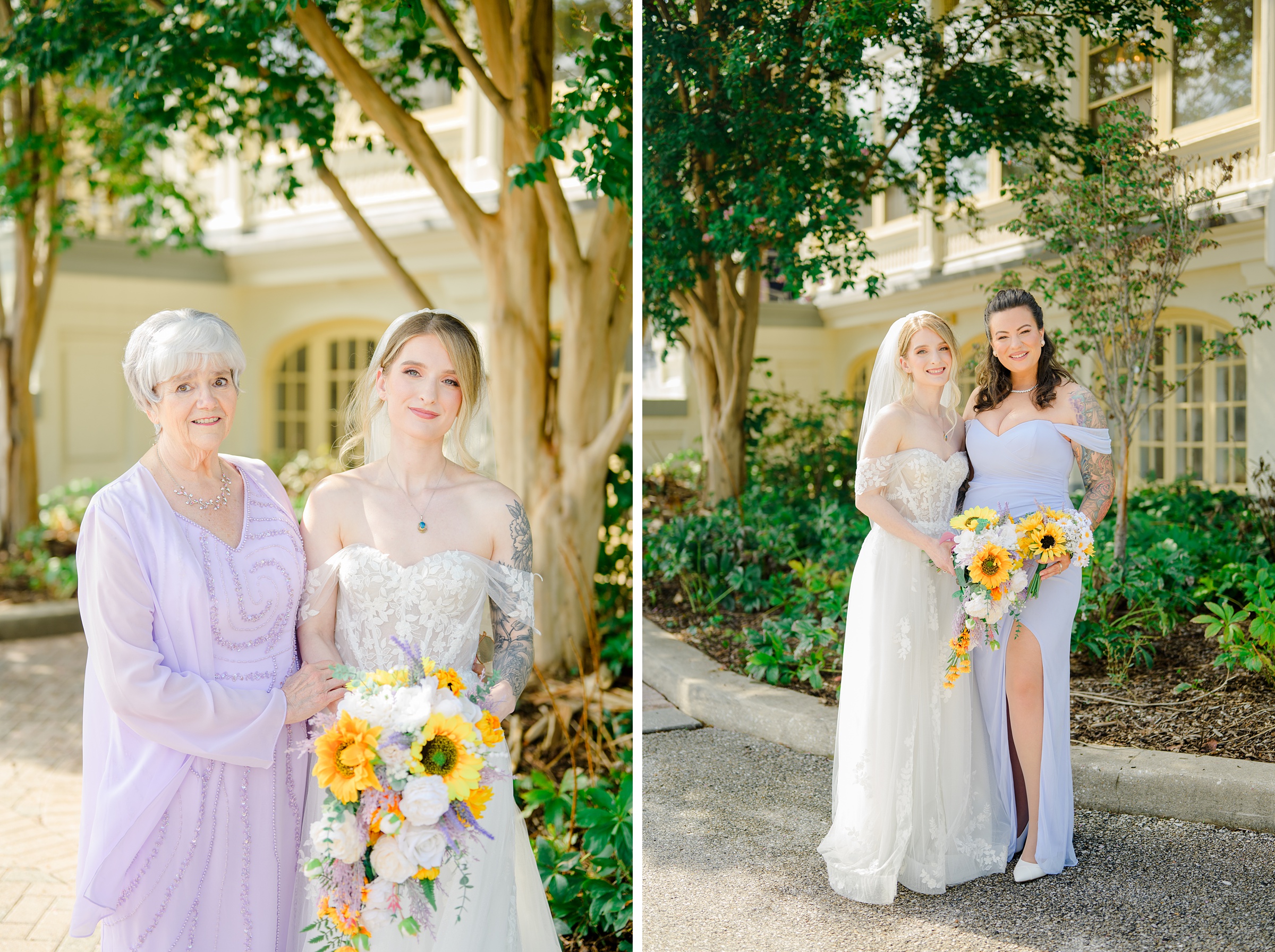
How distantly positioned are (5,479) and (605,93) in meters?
7.99

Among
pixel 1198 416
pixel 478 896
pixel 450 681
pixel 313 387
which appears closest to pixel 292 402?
pixel 313 387

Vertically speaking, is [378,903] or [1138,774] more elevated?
[1138,774]

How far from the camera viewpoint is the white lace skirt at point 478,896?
217cm

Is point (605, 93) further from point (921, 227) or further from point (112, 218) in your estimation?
point (112, 218)

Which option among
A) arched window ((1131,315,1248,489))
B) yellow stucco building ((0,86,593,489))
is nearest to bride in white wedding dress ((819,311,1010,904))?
arched window ((1131,315,1248,489))

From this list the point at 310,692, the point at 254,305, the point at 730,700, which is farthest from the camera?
the point at 254,305

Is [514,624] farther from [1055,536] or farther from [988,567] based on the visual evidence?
[1055,536]

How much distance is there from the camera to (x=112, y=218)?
11883mm

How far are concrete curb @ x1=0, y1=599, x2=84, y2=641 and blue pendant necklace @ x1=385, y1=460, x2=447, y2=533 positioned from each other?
6.83 meters

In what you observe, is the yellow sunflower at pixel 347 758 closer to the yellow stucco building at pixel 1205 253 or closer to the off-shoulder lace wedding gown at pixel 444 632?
the off-shoulder lace wedding gown at pixel 444 632

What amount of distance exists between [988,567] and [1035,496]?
7.7 inches

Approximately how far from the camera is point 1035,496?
2.32 m

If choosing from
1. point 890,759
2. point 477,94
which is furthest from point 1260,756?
point 477,94

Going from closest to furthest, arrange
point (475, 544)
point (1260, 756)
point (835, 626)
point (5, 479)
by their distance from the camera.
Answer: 1. point (1260, 756)
2. point (475, 544)
3. point (835, 626)
4. point (5, 479)
